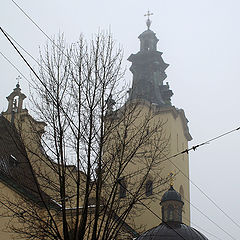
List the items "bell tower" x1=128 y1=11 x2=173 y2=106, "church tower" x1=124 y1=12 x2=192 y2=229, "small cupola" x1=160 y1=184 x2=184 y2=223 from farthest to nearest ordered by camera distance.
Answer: "bell tower" x1=128 y1=11 x2=173 y2=106 → "church tower" x1=124 y1=12 x2=192 y2=229 → "small cupola" x1=160 y1=184 x2=184 y2=223

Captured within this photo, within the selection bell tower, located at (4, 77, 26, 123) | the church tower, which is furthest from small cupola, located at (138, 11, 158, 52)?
bell tower, located at (4, 77, 26, 123)

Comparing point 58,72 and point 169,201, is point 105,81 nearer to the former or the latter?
point 58,72

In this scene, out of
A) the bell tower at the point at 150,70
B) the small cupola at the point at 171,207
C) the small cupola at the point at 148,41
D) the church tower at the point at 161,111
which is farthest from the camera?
the small cupola at the point at 148,41

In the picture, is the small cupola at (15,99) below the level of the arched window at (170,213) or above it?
above

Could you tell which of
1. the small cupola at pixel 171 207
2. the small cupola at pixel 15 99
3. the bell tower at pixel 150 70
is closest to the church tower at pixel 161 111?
the bell tower at pixel 150 70

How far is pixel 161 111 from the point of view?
93.9 ft

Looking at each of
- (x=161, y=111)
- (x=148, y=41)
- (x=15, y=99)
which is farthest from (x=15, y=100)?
(x=148, y=41)

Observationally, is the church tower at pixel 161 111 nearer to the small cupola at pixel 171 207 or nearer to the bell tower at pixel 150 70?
the bell tower at pixel 150 70

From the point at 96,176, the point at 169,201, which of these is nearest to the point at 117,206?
the point at 96,176

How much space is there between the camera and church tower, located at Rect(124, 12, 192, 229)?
27406 millimetres

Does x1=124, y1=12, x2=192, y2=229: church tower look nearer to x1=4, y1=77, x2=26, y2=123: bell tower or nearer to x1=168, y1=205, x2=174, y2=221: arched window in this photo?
x1=168, y1=205, x2=174, y2=221: arched window

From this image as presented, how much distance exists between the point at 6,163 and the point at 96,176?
8337mm

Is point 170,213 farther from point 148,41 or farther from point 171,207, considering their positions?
point 148,41

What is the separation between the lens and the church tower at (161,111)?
2741 cm
